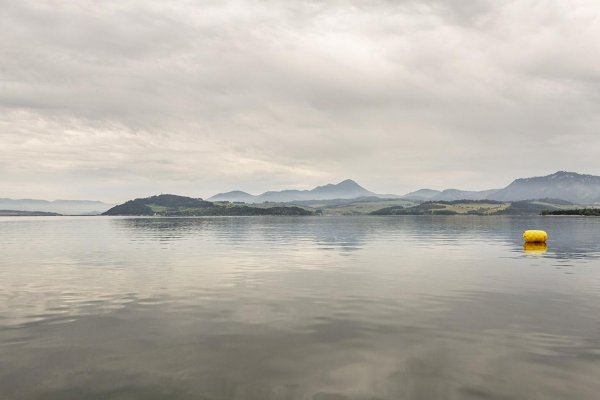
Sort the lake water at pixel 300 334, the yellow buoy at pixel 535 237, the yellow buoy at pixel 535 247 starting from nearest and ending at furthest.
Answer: the lake water at pixel 300 334
the yellow buoy at pixel 535 247
the yellow buoy at pixel 535 237

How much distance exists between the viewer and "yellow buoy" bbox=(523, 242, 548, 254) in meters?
63.9

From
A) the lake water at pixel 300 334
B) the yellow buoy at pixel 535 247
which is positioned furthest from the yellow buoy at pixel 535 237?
the lake water at pixel 300 334

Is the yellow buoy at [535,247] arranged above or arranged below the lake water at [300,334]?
below

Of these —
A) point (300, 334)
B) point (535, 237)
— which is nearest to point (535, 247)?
point (535, 237)

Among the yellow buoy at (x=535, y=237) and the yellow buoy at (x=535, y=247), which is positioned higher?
the yellow buoy at (x=535, y=237)

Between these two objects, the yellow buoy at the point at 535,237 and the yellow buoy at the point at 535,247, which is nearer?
the yellow buoy at the point at 535,247

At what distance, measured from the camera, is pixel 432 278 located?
3834 cm

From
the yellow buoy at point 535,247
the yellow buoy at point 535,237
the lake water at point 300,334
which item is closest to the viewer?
the lake water at point 300,334

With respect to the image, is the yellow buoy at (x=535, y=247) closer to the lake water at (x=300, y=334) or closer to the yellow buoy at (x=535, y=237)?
the yellow buoy at (x=535, y=237)

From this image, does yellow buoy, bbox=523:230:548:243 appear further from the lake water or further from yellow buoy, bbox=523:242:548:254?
the lake water

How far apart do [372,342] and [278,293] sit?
13452 millimetres

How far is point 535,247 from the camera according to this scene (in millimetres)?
70812

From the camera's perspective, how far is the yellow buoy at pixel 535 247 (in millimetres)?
63925

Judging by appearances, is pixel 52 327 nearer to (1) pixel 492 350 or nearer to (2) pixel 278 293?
(2) pixel 278 293
